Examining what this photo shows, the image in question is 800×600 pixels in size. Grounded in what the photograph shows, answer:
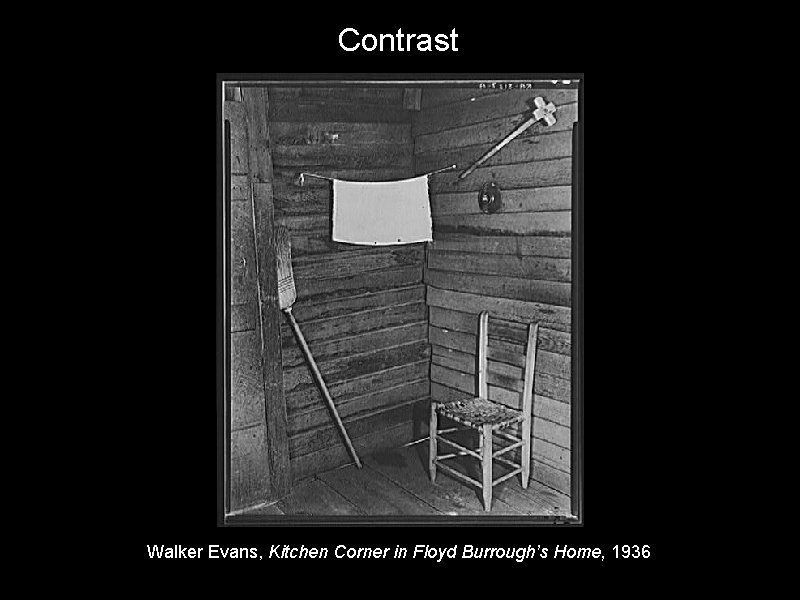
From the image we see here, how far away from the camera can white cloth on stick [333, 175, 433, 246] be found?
10.3 ft

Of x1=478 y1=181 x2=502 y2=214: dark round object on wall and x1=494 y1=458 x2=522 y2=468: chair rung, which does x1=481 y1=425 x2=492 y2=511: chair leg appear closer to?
x1=494 y1=458 x2=522 y2=468: chair rung

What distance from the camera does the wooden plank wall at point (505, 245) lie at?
2.92 meters

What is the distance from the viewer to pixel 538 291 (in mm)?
3020

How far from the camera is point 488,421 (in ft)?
9.57

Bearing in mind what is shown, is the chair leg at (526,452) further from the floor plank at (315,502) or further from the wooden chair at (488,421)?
the floor plank at (315,502)

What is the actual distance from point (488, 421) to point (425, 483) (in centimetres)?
38

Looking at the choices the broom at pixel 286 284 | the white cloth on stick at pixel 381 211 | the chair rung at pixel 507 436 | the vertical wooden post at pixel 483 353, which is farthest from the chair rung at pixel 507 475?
the white cloth on stick at pixel 381 211

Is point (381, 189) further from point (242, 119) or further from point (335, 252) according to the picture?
point (242, 119)

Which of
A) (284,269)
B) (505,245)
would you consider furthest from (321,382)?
(505,245)

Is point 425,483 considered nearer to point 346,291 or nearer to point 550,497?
point 550,497

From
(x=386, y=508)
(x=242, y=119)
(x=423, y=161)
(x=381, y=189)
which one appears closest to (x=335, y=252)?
(x=381, y=189)

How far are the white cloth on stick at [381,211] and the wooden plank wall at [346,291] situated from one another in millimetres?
54

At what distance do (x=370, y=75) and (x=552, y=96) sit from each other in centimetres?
97

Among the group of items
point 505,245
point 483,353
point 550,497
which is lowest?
point 550,497
